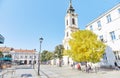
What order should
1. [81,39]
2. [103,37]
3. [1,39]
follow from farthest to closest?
[103,37] → [81,39] → [1,39]

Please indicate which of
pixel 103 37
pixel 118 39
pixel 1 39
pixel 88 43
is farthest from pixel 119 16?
pixel 1 39

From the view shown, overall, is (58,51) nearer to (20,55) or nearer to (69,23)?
(69,23)

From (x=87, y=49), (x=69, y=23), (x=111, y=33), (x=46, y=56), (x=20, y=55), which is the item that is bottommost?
(x=46, y=56)

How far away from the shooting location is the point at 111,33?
25312mm

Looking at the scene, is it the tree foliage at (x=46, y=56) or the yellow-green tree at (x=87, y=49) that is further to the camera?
the tree foliage at (x=46, y=56)

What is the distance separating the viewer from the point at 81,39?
2277 cm

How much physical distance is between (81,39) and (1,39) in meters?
14.8

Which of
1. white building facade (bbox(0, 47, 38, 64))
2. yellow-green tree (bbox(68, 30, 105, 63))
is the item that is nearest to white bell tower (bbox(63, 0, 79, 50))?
yellow-green tree (bbox(68, 30, 105, 63))

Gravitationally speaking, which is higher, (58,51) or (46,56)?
(58,51)

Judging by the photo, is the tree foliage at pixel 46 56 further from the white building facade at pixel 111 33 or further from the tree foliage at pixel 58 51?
the white building facade at pixel 111 33

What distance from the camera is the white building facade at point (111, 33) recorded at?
2356 cm

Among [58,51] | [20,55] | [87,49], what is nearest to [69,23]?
[58,51]

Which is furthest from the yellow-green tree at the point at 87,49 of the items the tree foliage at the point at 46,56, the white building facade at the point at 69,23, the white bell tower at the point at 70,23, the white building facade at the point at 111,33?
the tree foliage at the point at 46,56

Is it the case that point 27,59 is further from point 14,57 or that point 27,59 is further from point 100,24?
point 100,24
